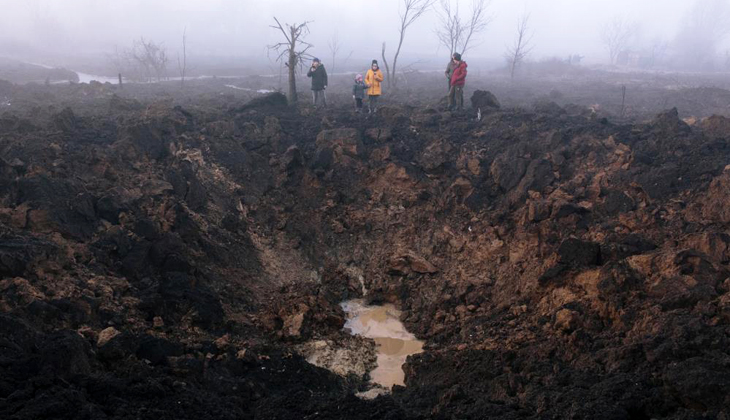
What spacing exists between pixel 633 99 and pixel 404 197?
1820cm

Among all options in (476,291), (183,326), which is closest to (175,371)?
(183,326)

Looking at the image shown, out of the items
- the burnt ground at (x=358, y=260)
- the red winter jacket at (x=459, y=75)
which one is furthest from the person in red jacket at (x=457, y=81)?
the burnt ground at (x=358, y=260)

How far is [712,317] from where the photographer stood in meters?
5.85

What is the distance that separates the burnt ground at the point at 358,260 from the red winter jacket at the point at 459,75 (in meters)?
0.87

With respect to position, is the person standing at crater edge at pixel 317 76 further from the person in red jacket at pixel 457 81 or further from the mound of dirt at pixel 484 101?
the mound of dirt at pixel 484 101

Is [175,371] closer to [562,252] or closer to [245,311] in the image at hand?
[245,311]

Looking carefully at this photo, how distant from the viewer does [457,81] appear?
47.6ft

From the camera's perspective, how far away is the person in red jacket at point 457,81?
14.3 metres

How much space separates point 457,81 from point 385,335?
8.28 m

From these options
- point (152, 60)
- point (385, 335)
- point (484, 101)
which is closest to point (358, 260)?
point (385, 335)

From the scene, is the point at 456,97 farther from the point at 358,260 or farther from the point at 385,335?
the point at 385,335

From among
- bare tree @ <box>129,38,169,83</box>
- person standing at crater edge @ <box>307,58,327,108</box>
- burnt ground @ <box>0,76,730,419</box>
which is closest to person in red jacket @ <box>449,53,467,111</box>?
burnt ground @ <box>0,76,730,419</box>

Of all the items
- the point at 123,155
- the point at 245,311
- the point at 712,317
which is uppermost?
the point at 123,155

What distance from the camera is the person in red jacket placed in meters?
14.3
